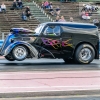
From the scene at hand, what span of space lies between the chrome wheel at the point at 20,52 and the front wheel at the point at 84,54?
7.54 ft

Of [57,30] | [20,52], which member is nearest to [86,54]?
[57,30]

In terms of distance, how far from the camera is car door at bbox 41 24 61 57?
17141mm

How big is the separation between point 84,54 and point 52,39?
5.44 feet

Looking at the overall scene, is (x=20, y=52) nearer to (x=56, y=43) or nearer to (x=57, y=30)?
(x=56, y=43)

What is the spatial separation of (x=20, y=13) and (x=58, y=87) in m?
28.0

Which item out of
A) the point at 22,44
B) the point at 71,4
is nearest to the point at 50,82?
the point at 22,44

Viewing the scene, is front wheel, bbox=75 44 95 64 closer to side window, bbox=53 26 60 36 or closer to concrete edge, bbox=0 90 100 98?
side window, bbox=53 26 60 36

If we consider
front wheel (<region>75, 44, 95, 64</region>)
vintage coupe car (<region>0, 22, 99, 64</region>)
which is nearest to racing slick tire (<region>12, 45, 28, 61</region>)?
vintage coupe car (<region>0, 22, 99, 64</region>)

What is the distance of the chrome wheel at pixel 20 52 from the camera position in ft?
55.4

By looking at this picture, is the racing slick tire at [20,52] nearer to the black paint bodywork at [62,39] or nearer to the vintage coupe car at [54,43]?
the vintage coupe car at [54,43]

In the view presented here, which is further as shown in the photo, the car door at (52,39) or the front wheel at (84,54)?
the front wheel at (84,54)

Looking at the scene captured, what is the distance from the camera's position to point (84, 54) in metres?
17.8

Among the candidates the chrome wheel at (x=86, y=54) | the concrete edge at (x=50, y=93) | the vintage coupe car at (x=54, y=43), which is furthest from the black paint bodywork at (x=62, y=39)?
the concrete edge at (x=50, y=93)

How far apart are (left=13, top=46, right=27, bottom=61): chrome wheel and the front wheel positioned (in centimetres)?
→ 230
